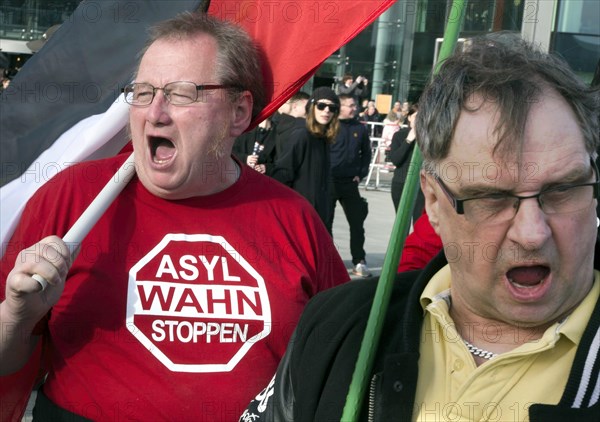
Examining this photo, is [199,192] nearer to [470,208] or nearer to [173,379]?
[173,379]

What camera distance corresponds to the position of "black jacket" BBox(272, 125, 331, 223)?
29.8 ft

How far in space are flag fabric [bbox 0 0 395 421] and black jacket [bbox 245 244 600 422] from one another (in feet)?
4.22

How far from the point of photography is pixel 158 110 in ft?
10.0

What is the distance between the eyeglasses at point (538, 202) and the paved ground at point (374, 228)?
26.1 feet

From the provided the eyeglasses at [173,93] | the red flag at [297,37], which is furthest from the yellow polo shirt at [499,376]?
the red flag at [297,37]

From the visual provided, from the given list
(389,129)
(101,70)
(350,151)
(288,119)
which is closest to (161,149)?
(101,70)

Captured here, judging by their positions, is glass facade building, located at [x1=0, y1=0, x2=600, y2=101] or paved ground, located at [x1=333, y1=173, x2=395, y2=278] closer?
paved ground, located at [x1=333, y1=173, x2=395, y2=278]

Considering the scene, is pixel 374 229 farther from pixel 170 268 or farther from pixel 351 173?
pixel 170 268

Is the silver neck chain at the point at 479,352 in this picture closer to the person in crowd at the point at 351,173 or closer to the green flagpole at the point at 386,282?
the green flagpole at the point at 386,282

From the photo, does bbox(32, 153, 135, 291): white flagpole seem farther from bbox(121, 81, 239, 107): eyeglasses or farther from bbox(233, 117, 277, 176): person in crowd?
bbox(233, 117, 277, 176): person in crowd

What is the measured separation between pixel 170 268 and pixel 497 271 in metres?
1.30

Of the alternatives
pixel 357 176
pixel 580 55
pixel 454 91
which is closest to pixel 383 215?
pixel 357 176

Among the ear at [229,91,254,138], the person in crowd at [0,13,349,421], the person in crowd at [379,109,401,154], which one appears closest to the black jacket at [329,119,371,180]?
the ear at [229,91,254,138]

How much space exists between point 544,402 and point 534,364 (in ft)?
0.29
